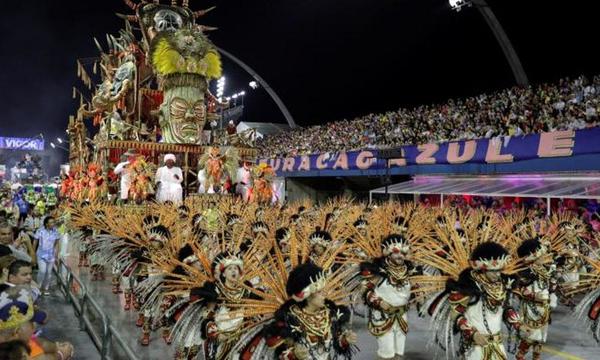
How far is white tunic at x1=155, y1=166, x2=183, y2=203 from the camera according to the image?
45.0 feet

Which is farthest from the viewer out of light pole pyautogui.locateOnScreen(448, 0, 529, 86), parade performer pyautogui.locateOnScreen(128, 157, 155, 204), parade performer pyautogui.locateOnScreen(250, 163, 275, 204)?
light pole pyautogui.locateOnScreen(448, 0, 529, 86)

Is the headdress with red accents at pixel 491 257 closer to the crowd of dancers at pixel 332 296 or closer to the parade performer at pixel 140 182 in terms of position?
the crowd of dancers at pixel 332 296

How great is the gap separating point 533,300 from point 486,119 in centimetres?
1391

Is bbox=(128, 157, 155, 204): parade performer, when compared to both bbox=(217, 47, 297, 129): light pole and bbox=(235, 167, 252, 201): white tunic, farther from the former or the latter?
bbox=(217, 47, 297, 129): light pole

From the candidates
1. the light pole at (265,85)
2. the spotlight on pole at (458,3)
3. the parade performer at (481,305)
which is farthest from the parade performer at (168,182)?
the light pole at (265,85)

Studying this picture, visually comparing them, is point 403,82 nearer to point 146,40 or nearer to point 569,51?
point 569,51

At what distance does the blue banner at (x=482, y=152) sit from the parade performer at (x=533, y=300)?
8768mm

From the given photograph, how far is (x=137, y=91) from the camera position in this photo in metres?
18.3

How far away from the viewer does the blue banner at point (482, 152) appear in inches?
514

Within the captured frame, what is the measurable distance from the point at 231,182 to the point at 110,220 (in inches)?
263

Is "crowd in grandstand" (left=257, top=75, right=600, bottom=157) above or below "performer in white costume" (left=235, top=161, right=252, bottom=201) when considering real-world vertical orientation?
above

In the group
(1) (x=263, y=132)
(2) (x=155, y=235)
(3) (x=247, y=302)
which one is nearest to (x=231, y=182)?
(2) (x=155, y=235)

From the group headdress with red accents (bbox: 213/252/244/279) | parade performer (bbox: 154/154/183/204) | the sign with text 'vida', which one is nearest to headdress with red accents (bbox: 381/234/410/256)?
headdress with red accents (bbox: 213/252/244/279)

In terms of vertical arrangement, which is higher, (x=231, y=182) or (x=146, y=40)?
(x=146, y=40)
